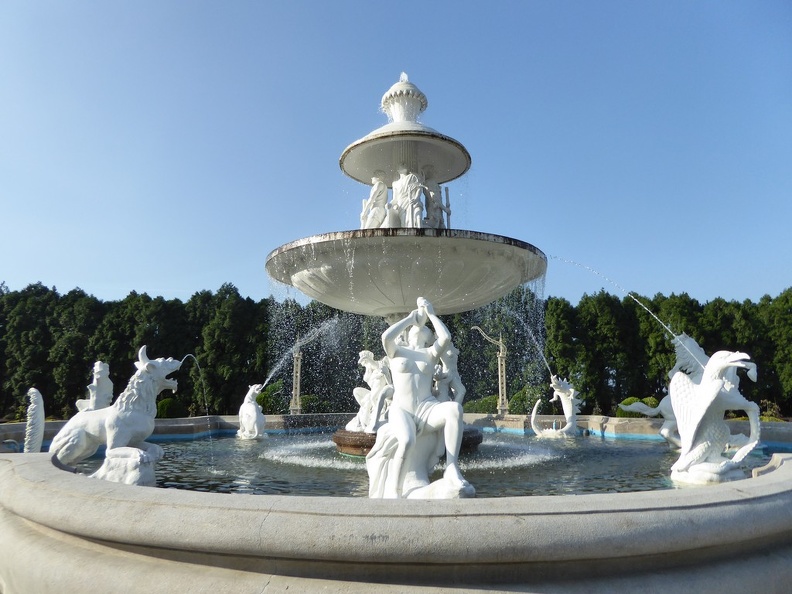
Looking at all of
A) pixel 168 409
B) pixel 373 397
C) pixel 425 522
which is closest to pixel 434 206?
pixel 373 397

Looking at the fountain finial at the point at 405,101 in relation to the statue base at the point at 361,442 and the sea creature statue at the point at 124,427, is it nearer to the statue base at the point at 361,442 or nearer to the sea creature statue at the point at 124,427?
the statue base at the point at 361,442

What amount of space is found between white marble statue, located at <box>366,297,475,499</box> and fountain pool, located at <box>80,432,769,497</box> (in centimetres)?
145

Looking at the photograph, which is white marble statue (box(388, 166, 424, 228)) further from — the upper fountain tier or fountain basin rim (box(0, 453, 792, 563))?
fountain basin rim (box(0, 453, 792, 563))

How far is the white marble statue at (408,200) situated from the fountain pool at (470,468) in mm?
4691

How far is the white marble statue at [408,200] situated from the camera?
10.7m

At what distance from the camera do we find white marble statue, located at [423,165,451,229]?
11164 mm

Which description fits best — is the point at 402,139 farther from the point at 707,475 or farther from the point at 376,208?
the point at 707,475

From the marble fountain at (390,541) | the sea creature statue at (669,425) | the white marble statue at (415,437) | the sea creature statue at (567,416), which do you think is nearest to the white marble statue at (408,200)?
the sea creature statue at (567,416)

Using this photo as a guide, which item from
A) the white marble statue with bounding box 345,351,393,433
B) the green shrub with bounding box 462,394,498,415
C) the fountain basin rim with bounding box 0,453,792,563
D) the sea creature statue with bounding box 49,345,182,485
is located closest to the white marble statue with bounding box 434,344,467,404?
the white marble statue with bounding box 345,351,393,433

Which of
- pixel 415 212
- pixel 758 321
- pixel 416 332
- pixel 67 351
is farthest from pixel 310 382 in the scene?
pixel 416 332

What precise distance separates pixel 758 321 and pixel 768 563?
2866cm

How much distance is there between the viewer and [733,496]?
3.00m

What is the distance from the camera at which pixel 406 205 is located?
1084 cm

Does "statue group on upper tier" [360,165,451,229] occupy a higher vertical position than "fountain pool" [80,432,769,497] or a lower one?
higher
